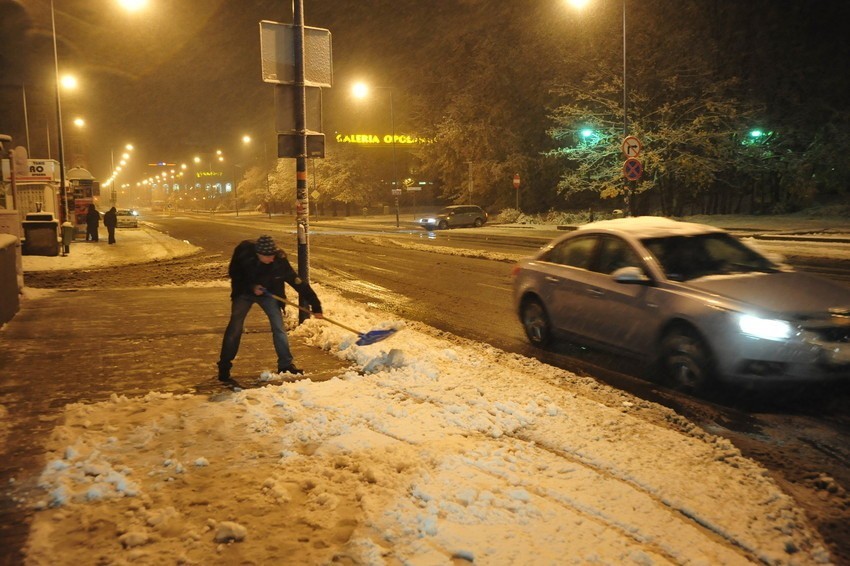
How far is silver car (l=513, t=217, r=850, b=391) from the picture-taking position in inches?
222

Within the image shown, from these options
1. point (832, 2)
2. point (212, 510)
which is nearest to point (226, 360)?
point (212, 510)

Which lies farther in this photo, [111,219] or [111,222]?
[111,219]

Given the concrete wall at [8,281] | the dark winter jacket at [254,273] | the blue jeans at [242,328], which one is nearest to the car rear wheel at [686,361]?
the dark winter jacket at [254,273]

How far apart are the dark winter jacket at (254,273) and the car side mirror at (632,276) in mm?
3066

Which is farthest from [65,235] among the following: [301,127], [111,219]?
[301,127]

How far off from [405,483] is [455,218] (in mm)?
39192

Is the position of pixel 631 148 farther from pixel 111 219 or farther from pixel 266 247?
pixel 111 219

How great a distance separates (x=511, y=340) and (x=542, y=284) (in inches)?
42.1

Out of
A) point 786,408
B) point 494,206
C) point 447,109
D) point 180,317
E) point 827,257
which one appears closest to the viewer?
point 786,408

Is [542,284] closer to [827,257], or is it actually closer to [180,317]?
[180,317]

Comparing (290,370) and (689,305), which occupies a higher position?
(689,305)

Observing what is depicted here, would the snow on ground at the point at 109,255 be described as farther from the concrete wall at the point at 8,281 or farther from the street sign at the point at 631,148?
the street sign at the point at 631,148

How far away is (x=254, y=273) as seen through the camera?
279 inches

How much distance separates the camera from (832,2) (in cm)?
3731
